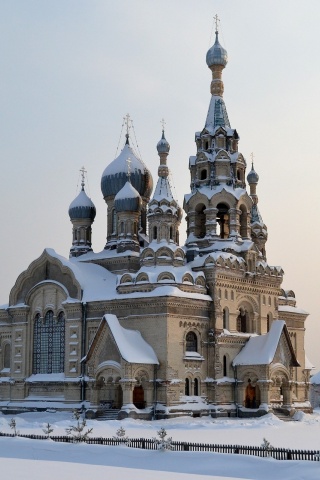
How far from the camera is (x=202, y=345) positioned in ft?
137

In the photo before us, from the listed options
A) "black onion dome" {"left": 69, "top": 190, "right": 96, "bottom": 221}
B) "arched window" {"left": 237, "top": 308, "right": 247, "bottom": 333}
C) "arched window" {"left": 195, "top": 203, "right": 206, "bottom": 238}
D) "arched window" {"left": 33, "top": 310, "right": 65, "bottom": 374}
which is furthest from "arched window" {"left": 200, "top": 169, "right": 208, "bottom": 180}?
"arched window" {"left": 33, "top": 310, "right": 65, "bottom": 374}

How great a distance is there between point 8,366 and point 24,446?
2315 cm

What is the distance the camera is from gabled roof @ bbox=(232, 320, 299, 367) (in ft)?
137

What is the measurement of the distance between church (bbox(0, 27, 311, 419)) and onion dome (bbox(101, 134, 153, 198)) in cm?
9

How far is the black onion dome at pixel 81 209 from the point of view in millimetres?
50781

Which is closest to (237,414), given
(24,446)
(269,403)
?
(269,403)

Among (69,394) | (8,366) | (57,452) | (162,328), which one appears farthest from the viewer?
(8,366)

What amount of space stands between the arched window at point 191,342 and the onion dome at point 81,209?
12677 millimetres

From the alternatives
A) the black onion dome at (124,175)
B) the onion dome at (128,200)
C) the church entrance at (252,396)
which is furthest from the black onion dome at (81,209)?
the church entrance at (252,396)

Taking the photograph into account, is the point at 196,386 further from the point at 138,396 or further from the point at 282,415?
the point at 282,415

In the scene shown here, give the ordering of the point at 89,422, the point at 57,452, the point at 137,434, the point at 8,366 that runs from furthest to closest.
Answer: the point at 8,366, the point at 89,422, the point at 137,434, the point at 57,452

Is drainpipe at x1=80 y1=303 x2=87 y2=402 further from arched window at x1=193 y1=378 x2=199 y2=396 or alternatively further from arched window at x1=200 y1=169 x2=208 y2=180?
arched window at x1=200 y1=169 x2=208 y2=180

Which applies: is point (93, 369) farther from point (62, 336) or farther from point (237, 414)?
point (237, 414)

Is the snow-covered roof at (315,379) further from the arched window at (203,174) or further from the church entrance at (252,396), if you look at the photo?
the arched window at (203,174)
